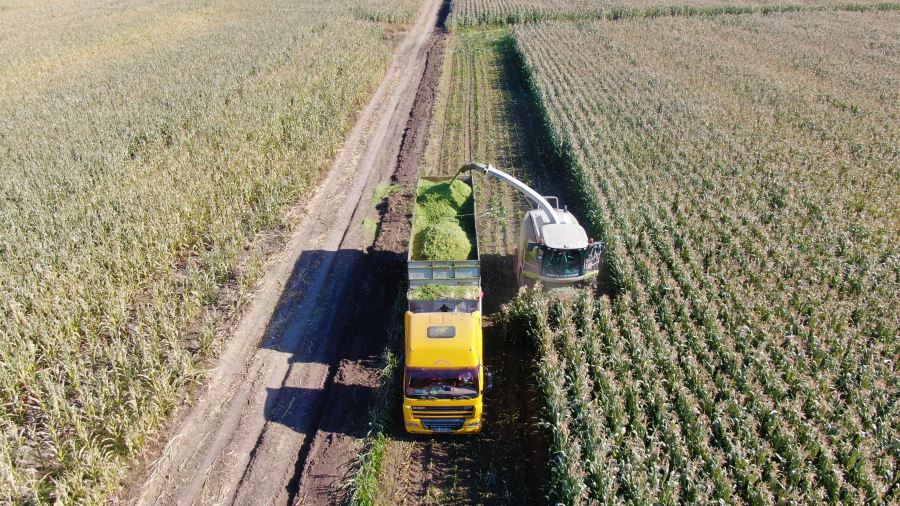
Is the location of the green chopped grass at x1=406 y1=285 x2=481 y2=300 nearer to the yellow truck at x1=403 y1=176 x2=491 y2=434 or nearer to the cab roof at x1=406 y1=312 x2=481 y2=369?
the yellow truck at x1=403 y1=176 x2=491 y2=434

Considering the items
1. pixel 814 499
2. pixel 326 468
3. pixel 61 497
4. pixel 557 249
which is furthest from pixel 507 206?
pixel 61 497

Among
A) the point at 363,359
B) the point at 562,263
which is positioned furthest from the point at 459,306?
the point at 363,359

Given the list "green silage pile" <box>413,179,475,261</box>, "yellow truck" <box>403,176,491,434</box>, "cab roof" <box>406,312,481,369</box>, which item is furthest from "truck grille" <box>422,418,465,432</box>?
"green silage pile" <box>413,179,475,261</box>

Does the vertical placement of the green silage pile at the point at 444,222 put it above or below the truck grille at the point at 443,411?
above

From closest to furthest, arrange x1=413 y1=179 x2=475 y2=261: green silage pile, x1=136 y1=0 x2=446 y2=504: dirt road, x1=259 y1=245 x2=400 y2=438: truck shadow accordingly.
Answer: x1=136 y1=0 x2=446 y2=504: dirt road, x1=259 y1=245 x2=400 y2=438: truck shadow, x1=413 y1=179 x2=475 y2=261: green silage pile

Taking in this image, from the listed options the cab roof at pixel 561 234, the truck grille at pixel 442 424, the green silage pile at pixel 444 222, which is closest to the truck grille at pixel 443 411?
the truck grille at pixel 442 424

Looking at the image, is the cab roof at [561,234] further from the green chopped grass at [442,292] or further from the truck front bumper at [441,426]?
the truck front bumper at [441,426]
